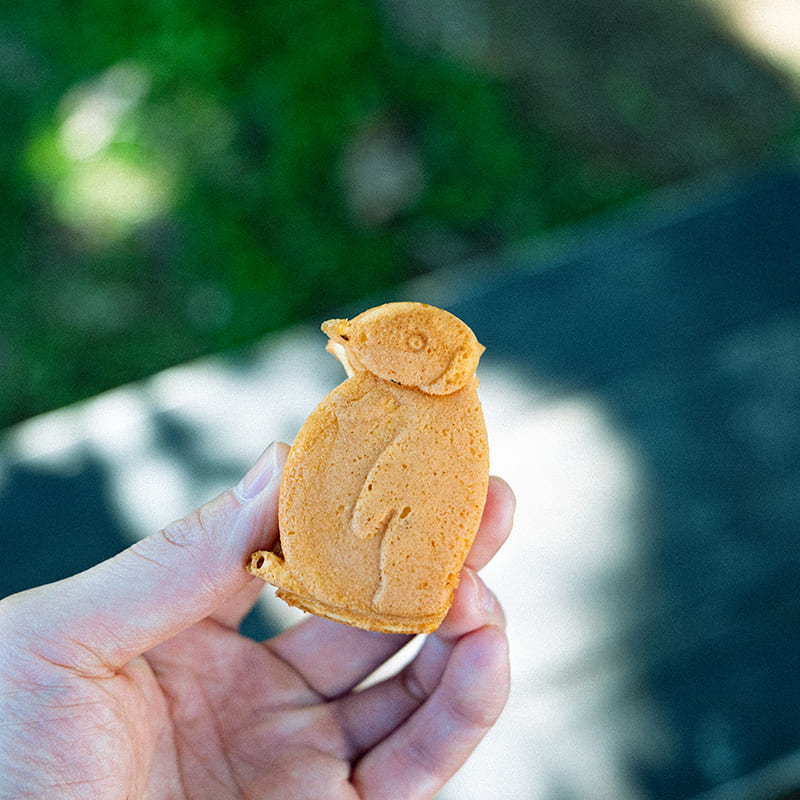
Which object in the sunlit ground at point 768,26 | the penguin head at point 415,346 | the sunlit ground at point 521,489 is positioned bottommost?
the sunlit ground at point 521,489

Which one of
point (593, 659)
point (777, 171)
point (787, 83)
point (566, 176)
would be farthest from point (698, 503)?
point (787, 83)

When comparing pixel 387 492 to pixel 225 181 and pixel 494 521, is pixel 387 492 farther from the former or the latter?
pixel 225 181

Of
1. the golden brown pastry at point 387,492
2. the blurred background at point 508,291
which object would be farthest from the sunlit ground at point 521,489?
the golden brown pastry at point 387,492

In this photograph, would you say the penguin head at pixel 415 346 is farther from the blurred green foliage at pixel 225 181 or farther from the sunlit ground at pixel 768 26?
the sunlit ground at pixel 768 26

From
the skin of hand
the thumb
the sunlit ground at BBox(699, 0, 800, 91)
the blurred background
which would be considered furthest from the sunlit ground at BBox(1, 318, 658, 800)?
the sunlit ground at BBox(699, 0, 800, 91)

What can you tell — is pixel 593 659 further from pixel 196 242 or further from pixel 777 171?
pixel 196 242

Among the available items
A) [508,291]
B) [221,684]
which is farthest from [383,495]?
[508,291]

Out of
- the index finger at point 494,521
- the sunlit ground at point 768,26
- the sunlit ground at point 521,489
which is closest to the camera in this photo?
the index finger at point 494,521

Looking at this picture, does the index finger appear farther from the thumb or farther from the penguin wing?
the thumb
